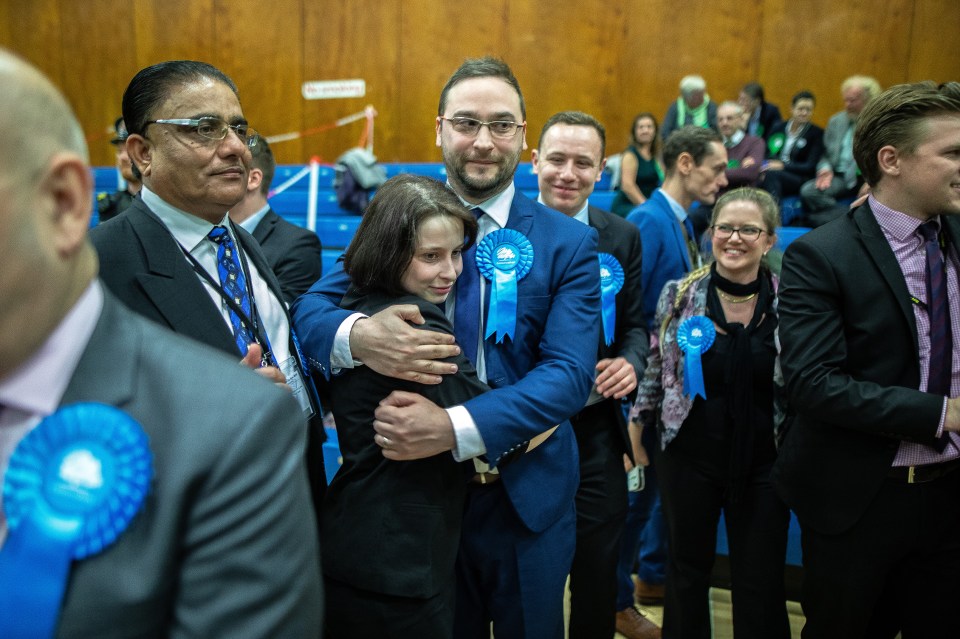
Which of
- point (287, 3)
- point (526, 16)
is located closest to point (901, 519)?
point (526, 16)

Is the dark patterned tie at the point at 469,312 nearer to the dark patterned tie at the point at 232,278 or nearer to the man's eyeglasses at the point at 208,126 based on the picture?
the dark patterned tie at the point at 232,278

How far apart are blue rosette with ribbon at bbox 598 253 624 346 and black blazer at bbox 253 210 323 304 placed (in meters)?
1.08

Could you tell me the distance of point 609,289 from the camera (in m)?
2.43

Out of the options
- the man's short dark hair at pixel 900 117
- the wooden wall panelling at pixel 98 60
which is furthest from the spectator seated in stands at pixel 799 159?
the wooden wall panelling at pixel 98 60

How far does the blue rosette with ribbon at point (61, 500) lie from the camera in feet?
2.21

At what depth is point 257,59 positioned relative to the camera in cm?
961

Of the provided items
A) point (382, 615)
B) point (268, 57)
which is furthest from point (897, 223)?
point (268, 57)

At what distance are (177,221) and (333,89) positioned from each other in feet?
27.2

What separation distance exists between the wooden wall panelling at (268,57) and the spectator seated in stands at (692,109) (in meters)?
4.92

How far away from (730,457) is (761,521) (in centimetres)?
22

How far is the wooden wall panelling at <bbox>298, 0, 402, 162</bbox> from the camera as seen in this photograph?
909 cm

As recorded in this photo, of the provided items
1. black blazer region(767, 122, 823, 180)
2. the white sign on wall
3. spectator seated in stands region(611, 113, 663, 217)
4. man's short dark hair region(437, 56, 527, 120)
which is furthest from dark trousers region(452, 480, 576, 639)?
the white sign on wall

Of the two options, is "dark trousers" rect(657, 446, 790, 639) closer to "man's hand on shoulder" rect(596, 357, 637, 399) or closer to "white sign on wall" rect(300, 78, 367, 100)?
"man's hand on shoulder" rect(596, 357, 637, 399)

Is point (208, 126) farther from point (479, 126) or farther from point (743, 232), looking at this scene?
point (743, 232)
